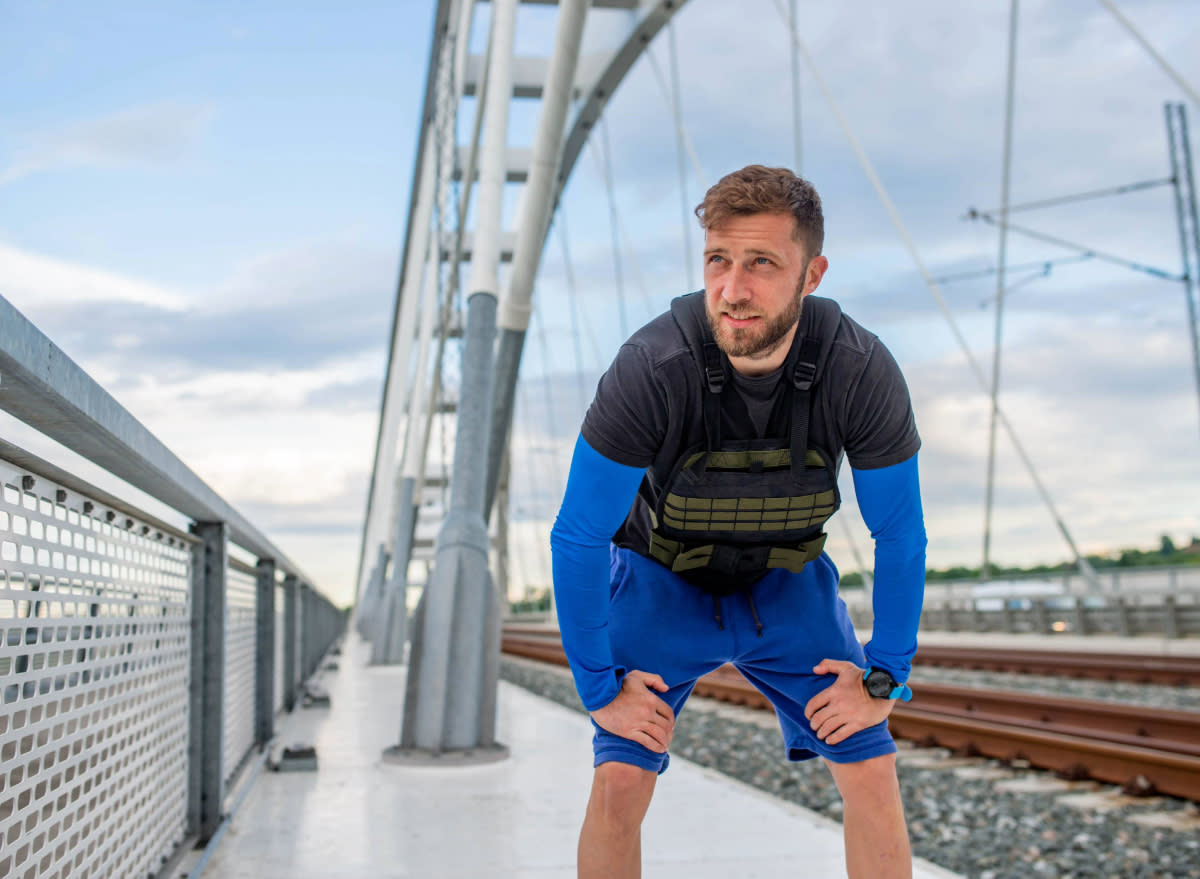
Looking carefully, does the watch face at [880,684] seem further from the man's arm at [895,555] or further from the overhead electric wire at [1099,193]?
the overhead electric wire at [1099,193]

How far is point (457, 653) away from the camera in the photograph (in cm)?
578

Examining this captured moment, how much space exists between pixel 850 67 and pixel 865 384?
1059 centimetres

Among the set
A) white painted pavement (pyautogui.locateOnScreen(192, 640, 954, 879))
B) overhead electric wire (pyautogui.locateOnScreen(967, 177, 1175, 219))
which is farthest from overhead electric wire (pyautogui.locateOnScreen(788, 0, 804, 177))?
white painted pavement (pyautogui.locateOnScreen(192, 640, 954, 879))

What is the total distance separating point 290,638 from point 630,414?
7.34 metres

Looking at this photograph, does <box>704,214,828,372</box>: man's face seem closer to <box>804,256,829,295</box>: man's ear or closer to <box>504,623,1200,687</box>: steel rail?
<box>804,256,829,295</box>: man's ear

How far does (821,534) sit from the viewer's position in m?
2.24

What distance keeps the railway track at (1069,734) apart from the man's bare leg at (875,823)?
370cm

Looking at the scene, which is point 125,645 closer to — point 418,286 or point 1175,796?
point 1175,796

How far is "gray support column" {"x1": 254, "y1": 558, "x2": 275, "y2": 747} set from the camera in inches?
236

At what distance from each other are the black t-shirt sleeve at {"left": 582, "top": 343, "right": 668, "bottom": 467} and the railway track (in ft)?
14.2

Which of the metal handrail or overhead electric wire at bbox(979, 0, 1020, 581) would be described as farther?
overhead electric wire at bbox(979, 0, 1020, 581)

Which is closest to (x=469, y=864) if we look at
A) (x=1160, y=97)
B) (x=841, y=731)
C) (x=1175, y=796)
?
(x=841, y=731)

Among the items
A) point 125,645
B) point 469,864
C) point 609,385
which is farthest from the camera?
point 469,864

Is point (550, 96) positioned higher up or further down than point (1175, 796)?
higher up
